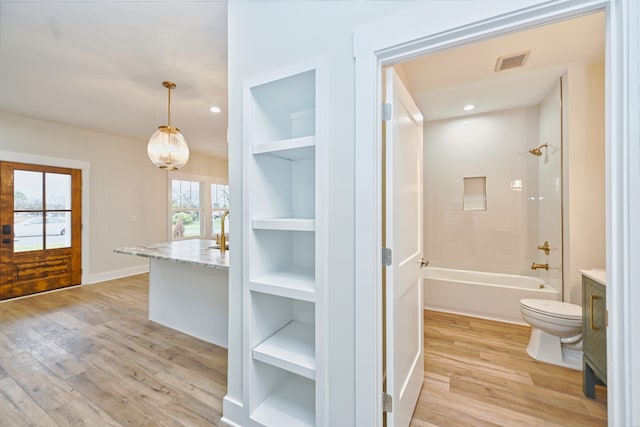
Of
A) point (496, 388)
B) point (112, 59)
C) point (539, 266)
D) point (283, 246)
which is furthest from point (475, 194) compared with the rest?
point (112, 59)

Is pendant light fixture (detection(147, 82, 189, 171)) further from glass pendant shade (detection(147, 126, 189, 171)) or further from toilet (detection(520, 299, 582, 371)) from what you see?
toilet (detection(520, 299, 582, 371))

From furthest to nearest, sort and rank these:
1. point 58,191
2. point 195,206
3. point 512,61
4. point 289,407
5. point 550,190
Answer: point 195,206, point 58,191, point 550,190, point 512,61, point 289,407

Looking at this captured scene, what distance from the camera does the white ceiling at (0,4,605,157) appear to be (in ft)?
6.12

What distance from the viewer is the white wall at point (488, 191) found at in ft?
11.2

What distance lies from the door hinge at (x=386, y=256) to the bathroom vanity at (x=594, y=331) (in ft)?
4.30

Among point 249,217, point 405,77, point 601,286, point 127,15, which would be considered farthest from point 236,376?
point 405,77

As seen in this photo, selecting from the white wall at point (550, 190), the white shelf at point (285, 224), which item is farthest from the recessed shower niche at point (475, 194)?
the white shelf at point (285, 224)

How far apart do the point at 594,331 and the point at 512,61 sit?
83.5 inches

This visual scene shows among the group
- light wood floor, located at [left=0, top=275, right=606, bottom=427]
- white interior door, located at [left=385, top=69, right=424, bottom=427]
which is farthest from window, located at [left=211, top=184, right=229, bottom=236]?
white interior door, located at [left=385, top=69, right=424, bottom=427]

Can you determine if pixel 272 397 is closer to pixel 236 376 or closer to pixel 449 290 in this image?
pixel 236 376

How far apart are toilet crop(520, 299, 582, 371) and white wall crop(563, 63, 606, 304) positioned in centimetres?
47

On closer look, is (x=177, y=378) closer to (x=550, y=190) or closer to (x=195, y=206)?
(x=550, y=190)

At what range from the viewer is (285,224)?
4.56ft

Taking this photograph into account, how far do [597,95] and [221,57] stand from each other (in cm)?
341
